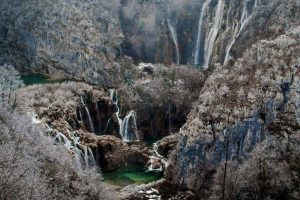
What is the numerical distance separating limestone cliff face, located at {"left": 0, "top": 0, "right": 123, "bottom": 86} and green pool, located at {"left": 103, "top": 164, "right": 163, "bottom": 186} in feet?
139

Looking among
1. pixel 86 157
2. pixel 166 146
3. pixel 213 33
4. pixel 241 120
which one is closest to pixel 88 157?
pixel 86 157

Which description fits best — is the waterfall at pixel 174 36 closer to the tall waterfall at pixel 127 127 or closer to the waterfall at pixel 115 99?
the waterfall at pixel 115 99

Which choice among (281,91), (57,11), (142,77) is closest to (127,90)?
(142,77)

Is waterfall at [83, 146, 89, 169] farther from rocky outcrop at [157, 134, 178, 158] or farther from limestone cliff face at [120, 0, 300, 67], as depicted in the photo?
limestone cliff face at [120, 0, 300, 67]

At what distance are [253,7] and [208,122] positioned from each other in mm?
43086

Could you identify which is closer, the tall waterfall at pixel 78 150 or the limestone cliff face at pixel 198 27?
the tall waterfall at pixel 78 150

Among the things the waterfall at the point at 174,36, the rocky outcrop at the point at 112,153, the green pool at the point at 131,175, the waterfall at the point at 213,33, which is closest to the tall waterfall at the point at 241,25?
the waterfall at the point at 213,33

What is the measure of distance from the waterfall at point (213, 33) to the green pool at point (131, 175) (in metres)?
44.4

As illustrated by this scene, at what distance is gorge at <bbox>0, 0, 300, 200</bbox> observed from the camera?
71.0 meters

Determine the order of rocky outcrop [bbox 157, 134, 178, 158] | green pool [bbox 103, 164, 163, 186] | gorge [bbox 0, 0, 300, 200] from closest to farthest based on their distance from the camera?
gorge [bbox 0, 0, 300, 200]
green pool [bbox 103, 164, 163, 186]
rocky outcrop [bbox 157, 134, 178, 158]

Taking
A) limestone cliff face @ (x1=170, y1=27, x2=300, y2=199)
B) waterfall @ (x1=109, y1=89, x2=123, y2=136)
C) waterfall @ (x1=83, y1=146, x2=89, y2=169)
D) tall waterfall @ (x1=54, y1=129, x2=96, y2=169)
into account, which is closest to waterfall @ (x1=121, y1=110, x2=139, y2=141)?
waterfall @ (x1=109, y1=89, x2=123, y2=136)

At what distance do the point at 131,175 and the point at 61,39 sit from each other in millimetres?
58033

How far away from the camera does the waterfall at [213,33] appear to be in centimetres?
12712

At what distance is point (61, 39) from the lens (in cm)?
13550
